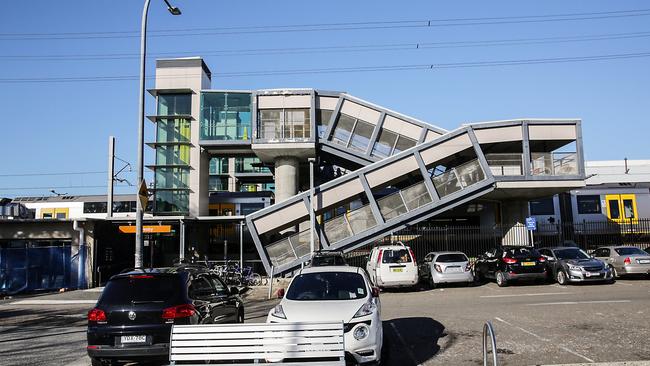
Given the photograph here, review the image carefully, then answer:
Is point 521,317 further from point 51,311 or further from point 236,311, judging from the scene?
point 51,311

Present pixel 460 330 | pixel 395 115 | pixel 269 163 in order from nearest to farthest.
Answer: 1. pixel 460 330
2. pixel 395 115
3. pixel 269 163

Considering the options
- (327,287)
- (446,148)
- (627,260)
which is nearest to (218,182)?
(446,148)

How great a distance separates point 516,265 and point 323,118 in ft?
45.3

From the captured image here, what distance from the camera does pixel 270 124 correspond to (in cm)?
2842

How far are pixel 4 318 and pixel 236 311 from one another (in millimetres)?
10051

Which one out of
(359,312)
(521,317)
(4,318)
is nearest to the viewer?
(359,312)

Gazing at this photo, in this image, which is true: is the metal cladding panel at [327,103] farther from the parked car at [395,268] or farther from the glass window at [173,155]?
the parked car at [395,268]

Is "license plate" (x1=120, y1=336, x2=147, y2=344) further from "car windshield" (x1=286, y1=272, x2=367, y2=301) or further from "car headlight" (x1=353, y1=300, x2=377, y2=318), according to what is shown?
"car headlight" (x1=353, y1=300, x2=377, y2=318)

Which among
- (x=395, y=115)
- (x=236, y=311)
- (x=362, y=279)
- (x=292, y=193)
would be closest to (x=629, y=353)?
(x=362, y=279)

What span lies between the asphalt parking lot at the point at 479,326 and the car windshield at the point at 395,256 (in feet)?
4.33

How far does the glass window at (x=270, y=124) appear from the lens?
2822 centimetres

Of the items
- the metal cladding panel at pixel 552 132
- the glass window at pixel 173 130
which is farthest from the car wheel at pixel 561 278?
the glass window at pixel 173 130

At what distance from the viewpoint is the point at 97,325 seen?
7.79 metres

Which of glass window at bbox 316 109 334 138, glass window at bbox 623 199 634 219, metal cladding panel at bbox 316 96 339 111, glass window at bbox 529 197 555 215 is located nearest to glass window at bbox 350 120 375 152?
glass window at bbox 316 109 334 138
